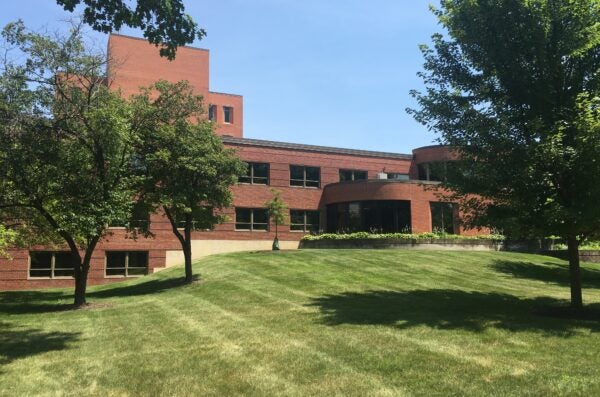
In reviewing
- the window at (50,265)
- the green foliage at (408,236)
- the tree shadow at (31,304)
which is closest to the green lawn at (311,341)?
the tree shadow at (31,304)

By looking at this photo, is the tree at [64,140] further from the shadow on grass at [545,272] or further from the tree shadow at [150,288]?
the shadow on grass at [545,272]

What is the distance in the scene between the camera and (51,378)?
8539 millimetres

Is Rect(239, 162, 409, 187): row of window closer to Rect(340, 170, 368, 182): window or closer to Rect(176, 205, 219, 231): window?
Rect(340, 170, 368, 182): window

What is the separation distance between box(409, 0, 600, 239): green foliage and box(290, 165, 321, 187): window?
24.5 metres

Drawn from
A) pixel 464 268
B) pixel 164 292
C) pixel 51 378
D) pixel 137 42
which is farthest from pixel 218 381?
pixel 137 42

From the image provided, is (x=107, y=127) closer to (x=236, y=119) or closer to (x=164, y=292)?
(x=164, y=292)

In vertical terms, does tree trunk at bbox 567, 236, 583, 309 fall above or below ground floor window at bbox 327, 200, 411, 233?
below

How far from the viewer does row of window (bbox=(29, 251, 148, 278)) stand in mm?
32000

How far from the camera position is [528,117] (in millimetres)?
14016

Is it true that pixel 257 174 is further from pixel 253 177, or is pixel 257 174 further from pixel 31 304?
pixel 31 304

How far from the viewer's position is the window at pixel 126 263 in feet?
110

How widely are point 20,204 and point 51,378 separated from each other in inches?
389

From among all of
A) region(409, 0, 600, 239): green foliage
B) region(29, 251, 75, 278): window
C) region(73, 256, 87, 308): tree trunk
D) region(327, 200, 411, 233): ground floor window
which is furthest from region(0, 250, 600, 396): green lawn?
region(327, 200, 411, 233): ground floor window

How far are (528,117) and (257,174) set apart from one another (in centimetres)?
2611
